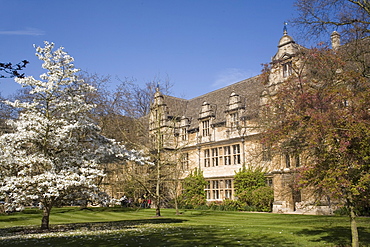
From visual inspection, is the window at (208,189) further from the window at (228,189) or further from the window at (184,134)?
the window at (184,134)

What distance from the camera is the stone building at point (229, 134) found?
90.7 feet

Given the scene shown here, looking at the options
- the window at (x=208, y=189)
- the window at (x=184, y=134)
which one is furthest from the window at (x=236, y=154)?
the window at (x=184, y=134)

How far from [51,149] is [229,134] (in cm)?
1932

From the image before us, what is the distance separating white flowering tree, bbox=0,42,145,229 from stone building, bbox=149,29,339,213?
38.0 ft

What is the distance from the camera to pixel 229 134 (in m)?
32.6

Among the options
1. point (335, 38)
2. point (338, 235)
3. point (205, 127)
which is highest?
point (335, 38)

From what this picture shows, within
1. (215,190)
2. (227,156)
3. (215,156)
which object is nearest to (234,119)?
(227,156)

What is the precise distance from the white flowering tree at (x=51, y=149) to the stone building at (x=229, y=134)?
11575mm

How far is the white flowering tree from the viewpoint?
1423 cm

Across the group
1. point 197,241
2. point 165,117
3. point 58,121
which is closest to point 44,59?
point 58,121

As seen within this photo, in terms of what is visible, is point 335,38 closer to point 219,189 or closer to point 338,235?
point 338,235

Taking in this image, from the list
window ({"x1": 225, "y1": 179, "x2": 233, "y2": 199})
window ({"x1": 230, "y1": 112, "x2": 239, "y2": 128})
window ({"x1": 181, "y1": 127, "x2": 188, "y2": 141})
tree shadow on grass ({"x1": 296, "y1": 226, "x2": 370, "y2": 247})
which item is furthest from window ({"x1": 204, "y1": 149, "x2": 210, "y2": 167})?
tree shadow on grass ({"x1": 296, "y1": 226, "x2": 370, "y2": 247})

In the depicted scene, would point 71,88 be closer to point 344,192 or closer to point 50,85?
point 50,85

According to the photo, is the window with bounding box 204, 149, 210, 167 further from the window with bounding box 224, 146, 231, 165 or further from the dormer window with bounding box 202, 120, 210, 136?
the window with bounding box 224, 146, 231, 165
